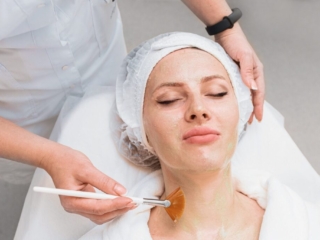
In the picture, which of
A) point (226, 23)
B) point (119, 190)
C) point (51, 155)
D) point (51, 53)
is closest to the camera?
point (119, 190)

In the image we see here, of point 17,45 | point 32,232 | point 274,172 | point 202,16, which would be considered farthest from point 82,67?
point 274,172

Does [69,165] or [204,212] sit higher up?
[69,165]

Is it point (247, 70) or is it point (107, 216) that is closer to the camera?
point (107, 216)

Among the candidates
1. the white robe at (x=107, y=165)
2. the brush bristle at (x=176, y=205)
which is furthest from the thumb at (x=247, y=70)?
the brush bristle at (x=176, y=205)

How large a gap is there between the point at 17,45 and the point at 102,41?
→ 36 centimetres

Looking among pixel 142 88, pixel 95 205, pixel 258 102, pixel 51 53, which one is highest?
pixel 51 53

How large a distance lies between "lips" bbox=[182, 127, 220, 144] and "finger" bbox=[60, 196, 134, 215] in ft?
0.72

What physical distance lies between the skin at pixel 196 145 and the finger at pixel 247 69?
131mm

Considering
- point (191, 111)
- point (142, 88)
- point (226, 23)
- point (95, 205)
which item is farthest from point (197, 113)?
point (226, 23)

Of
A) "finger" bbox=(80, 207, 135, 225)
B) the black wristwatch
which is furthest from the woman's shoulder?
the black wristwatch

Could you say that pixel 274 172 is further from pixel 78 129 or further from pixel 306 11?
pixel 306 11

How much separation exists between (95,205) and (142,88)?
1.25 ft

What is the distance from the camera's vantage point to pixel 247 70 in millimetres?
1400

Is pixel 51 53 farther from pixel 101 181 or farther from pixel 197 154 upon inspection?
pixel 197 154
